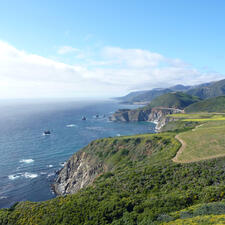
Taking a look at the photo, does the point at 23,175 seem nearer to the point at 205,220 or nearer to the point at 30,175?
the point at 30,175

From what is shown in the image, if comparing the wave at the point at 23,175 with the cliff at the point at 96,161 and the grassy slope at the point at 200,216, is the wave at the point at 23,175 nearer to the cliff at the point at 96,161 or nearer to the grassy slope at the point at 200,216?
the cliff at the point at 96,161

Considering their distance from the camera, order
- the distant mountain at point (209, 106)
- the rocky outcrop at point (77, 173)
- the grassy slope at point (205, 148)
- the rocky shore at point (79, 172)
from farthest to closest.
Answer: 1. the distant mountain at point (209, 106)
2. the rocky outcrop at point (77, 173)
3. the rocky shore at point (79, 172)
4. the grassy slope at point (205, 148)

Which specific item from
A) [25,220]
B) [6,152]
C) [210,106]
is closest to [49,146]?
[6,152]

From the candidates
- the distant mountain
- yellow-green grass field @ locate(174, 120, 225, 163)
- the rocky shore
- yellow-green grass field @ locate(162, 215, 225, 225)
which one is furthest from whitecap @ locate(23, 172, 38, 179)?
the distant mountain

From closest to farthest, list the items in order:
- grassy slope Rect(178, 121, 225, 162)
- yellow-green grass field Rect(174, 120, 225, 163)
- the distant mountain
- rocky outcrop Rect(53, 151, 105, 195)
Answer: yellow-green grass field Rect(174, 120, 225, 163)
grassy slope Rect(178, 121, 225, 162)
rocky outcrop Rect(53, 151, 105, 195)
the distant mountain

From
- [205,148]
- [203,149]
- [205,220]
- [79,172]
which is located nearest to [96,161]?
[79,172]

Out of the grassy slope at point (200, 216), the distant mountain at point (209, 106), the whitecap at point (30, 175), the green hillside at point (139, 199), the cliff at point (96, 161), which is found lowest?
the whitecap at point (30, 175)

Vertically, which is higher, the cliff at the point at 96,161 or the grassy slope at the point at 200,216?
the grassy slope at the point at 200,216

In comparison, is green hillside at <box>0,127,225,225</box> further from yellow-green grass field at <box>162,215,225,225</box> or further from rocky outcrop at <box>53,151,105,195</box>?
rocky outcrop at <box>53,151,105,195</box>

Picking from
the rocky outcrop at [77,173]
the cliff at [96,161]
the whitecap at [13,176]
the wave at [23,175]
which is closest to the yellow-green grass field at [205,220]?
the cliff at [96,161]
